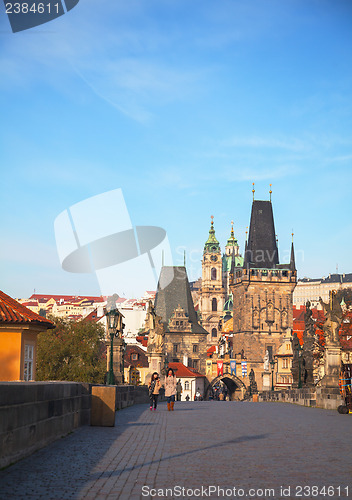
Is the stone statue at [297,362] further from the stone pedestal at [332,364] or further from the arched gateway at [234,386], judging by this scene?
the arched gateway at [234,386]

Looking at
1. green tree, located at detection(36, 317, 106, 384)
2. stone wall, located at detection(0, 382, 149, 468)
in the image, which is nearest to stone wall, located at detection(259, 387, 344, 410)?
stone wall, located at detection(0, 382, 149, 468)

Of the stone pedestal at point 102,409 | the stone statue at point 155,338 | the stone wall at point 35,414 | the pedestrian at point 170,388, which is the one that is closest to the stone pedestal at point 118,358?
the pedestrian at point 170,388

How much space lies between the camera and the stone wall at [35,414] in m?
8.77

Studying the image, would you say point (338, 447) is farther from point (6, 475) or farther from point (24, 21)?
point (24, 21)

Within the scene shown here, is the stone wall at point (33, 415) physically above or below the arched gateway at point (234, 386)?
below

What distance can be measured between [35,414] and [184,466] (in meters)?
2.30

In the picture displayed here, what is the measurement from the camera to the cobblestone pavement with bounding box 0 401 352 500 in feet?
24.4

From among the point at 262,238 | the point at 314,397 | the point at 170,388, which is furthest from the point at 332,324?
the point at 262,238

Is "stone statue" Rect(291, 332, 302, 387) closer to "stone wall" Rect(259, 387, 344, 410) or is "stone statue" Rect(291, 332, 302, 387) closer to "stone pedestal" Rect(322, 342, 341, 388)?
"stone wall" Rect(259, 387, 344, 410)

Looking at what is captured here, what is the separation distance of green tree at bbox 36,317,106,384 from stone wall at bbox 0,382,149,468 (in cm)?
4711

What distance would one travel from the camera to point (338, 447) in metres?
11.5

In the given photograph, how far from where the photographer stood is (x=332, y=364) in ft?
88.3

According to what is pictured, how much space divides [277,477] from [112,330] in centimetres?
1939

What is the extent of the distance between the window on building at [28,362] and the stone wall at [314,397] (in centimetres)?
1052
